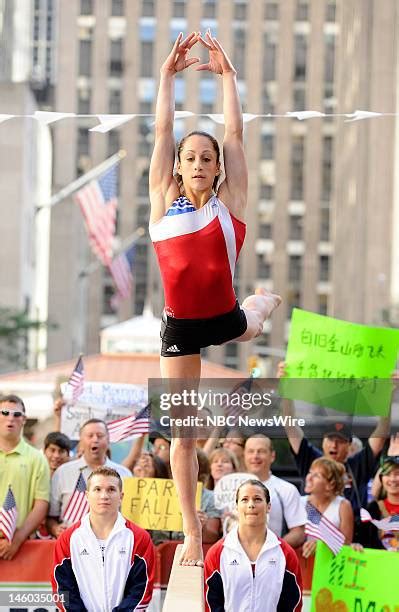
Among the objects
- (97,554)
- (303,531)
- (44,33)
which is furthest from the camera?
(44,33)

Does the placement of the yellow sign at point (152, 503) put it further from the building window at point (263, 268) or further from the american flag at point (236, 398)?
the building window at point (263, 268)

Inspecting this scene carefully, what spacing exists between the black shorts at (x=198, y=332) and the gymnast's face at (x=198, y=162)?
1.96 ft

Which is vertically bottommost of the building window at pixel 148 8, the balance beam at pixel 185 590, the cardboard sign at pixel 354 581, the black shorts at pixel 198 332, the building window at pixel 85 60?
the cardboard sign at pixel 354 581

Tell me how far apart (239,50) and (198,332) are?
94611 millimetres

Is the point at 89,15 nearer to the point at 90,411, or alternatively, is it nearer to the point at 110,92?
the point at 110,92

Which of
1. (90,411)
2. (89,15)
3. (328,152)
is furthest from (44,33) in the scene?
(90,411)

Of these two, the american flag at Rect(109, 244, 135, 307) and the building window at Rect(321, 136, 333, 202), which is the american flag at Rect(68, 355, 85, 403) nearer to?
the american flag at Rect(109, 244, 135, 307)

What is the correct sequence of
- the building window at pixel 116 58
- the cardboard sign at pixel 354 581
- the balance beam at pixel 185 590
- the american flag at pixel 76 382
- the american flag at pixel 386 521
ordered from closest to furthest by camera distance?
the balance beam at pixel 185 590 → the cardboard sign at pixel 354 581 → the american flag at pixel 386 521 → the american flag at pixel 76 382 → the building window at pixel 116 58

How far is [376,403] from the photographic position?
7.78m

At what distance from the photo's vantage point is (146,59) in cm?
9838

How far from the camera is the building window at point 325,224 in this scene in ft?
324

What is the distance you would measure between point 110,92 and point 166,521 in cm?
9231

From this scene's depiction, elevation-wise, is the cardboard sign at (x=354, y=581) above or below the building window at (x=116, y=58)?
below

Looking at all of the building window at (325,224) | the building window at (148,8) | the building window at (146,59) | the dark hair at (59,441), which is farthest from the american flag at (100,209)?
the building window at (148,8)
